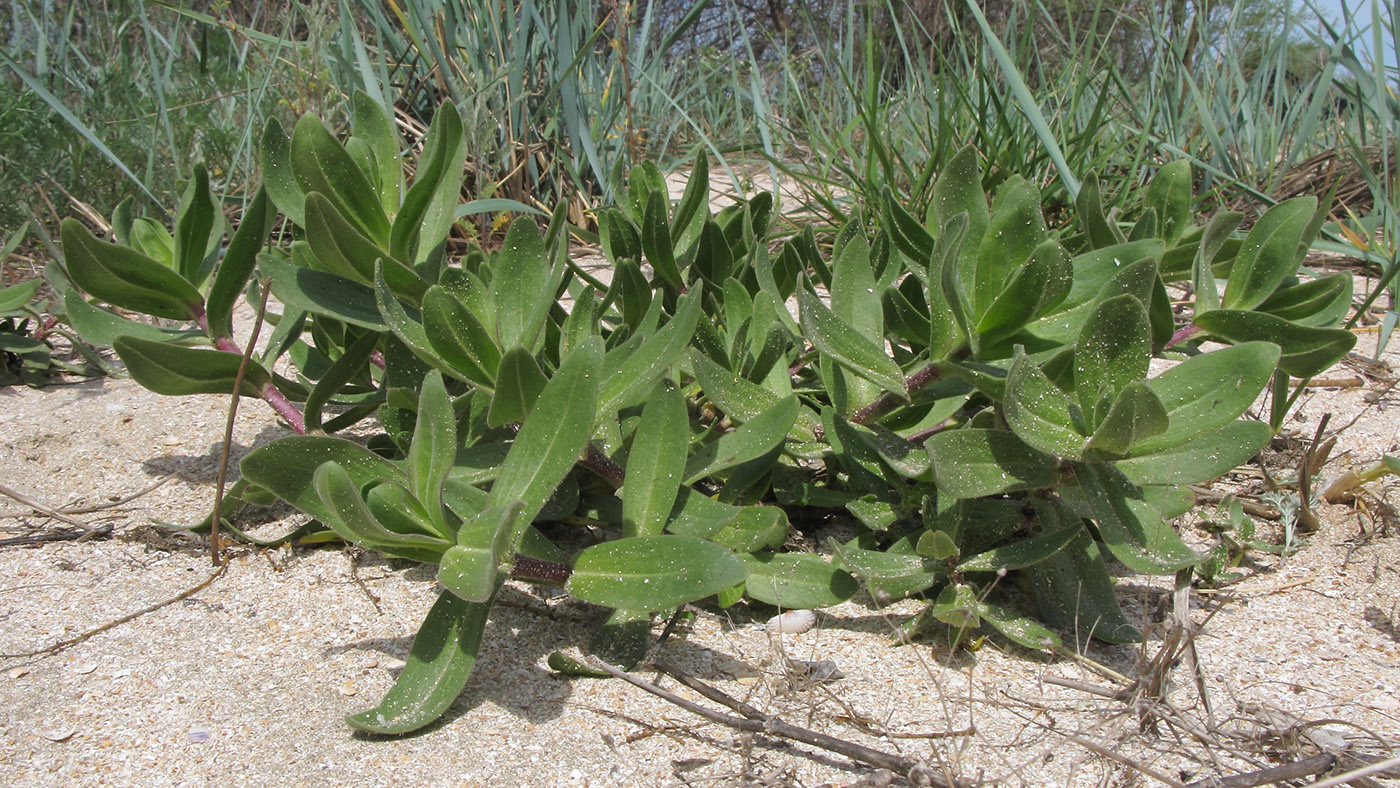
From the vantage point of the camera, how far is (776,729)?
45.0 inches

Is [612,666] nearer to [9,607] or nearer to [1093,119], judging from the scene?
[9,607]

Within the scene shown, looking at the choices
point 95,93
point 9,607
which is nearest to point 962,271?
point 9,607

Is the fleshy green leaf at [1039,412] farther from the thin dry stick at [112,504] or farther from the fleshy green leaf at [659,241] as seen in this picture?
the thin dry stick at [112,504]

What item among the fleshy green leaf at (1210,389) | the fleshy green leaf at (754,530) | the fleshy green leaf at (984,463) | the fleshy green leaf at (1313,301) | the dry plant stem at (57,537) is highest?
the fleshy green leaf at (1313,301)

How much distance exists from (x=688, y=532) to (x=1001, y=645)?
0.50 m

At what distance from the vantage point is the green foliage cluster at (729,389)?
1177mm

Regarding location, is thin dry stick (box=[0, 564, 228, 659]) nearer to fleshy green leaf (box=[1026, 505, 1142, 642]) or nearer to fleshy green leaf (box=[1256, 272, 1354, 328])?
fleshy green leaf (box=[1026, 505, 1142, 642])

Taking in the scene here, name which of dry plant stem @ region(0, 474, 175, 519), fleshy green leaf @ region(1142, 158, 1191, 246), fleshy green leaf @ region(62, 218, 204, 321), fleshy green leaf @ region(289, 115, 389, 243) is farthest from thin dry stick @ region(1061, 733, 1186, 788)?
dry plant stem @ region(0, 474, 175, 519)

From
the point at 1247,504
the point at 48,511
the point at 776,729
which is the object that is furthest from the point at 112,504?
the point at 1247,504

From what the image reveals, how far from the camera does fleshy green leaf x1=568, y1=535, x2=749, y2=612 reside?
1.10 meters

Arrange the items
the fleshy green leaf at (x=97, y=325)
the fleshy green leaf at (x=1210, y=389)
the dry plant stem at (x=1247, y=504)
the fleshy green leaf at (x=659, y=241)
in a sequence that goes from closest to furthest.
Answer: the fleshy green leaf at (x=1210, y=389)
the fleshy green leaf at (x=97, y=325)
the fleshy green leaf at (x=659, y=241)
the dry plant stem at (x=1247, y=504)

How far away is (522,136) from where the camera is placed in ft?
10.9

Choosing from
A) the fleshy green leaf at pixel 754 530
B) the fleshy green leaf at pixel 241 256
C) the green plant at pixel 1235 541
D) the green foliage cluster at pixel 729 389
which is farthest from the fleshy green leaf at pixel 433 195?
the green plant at pixel 1235 541

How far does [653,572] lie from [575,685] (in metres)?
0.24
